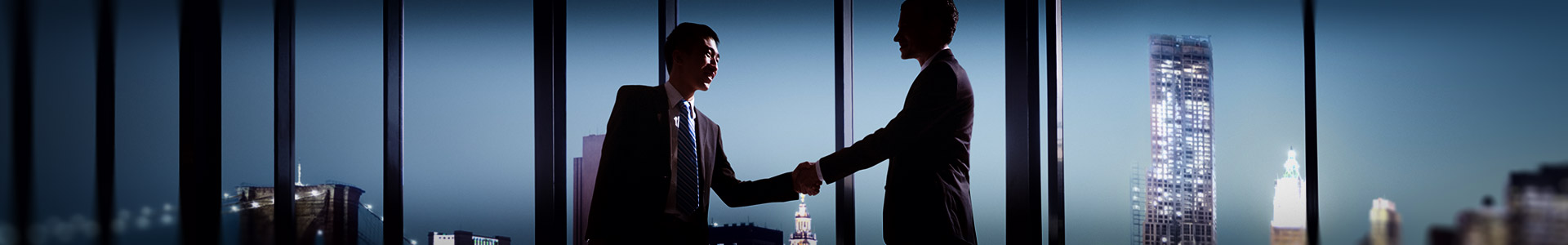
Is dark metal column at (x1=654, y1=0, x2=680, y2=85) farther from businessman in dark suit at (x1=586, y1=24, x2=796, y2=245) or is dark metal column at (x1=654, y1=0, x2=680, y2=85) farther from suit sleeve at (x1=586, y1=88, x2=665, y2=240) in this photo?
suit sleeve at (x1=586, y1=88, x2=665, y2=240)

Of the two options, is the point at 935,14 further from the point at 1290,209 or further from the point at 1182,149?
the point at 1182,149

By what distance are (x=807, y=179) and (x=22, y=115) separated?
8.79 ft

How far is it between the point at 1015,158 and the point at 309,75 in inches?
102

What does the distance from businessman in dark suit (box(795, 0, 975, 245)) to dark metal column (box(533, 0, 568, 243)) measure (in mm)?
1301

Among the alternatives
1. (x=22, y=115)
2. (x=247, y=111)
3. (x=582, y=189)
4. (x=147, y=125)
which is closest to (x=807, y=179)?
(x=582, y=189)

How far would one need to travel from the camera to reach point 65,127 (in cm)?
354

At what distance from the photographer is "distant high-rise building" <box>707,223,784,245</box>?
3260 mm

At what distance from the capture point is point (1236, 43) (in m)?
3.41

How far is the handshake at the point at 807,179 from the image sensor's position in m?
2.85

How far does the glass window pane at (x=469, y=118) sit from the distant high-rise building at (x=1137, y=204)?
7.07 feet

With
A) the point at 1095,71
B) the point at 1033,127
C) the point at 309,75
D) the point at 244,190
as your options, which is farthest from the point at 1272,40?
the point at 244,190

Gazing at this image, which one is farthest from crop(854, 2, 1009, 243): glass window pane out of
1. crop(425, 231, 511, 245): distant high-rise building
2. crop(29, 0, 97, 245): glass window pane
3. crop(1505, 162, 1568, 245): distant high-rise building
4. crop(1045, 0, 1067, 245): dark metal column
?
crop(29, 0, 97, 245): glass window pane

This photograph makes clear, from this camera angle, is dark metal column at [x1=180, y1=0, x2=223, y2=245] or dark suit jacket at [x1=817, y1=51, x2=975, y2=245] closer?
dark suit jacket at [x1=817, y1=51, x2=975, y2=245]

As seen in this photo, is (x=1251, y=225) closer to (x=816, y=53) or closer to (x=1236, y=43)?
(x=1236, y=43)
